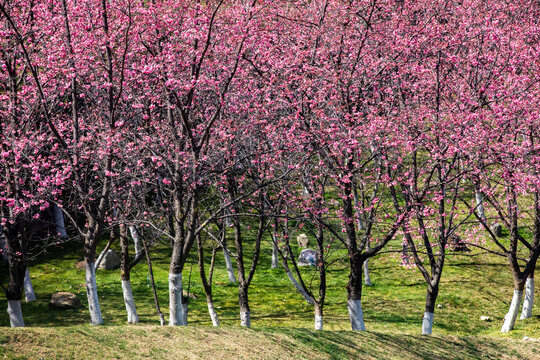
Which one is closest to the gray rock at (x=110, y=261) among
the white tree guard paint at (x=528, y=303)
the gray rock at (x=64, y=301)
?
the gray rock at (x=64, y=301)

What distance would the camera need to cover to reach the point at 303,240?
1389 inches

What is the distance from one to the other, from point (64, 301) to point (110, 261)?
6262 millimetres

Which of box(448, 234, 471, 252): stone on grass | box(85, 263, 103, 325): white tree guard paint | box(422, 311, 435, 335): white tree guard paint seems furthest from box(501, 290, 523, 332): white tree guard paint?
box(85, 263, 103, 325): white tree guard paint

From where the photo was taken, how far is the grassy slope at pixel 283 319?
13211 mm

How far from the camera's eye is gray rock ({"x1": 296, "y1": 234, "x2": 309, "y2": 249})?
3516 cm

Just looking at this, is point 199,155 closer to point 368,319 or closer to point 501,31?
point 368,319

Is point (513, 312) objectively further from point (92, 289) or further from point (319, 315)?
point (92, 289)

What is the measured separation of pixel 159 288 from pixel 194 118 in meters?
12.7

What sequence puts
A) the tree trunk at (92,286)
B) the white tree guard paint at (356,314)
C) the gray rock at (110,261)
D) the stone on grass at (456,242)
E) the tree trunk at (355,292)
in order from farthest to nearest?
the gray rock at (110,261) < the stone on grass at (456,242) < the white tree guard paint at (356,314) < the tree trunk at (355,292) < the tree trunk at (92,286)

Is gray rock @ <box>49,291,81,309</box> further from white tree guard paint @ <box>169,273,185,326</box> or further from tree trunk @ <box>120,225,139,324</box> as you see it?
white tree guard paint @ <box>169,273,185,326</box>

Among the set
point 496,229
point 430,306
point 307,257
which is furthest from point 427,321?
point 496,229

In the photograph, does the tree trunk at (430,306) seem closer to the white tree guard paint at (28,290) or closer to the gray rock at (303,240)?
the gray rock at (303,240)

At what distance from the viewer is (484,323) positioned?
84.1 ft

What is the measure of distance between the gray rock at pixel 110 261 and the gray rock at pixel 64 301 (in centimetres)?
546
